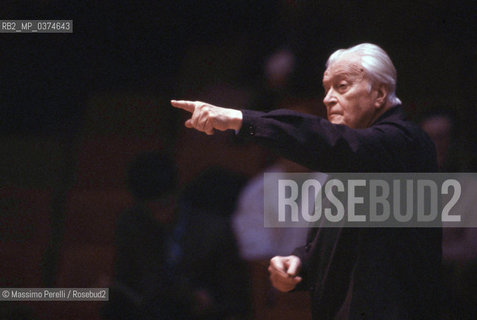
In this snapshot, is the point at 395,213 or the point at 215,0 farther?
the point at 215,0

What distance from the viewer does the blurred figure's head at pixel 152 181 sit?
75.2 inches

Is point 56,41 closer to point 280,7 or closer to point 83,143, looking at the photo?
point 83,143

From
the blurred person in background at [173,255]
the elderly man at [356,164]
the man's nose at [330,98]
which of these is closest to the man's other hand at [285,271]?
the elderly man at [356,164]

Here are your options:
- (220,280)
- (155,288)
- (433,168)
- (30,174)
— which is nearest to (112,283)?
(155,288)

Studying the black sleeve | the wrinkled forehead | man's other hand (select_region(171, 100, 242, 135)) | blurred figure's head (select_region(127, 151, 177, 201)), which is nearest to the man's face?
the wrinkled forehead

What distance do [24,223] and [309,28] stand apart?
3.76ft

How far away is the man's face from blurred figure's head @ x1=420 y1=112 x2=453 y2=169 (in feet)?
1.29

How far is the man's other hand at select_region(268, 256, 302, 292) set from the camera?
5.44ft

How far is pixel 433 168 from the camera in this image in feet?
5.10

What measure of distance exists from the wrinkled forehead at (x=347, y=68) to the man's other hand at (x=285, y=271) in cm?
53

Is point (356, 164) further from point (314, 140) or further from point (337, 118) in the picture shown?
point (337, 118)

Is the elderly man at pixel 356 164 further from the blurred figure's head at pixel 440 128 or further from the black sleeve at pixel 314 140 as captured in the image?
the blurred figure's head at pixel 440 128

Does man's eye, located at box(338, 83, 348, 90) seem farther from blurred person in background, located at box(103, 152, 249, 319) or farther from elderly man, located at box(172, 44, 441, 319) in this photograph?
blurred person in background, located at box(103, 152, 249, 319)

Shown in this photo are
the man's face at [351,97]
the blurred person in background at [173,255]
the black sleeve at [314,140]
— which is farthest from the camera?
the blurred person in background at [173,255]
